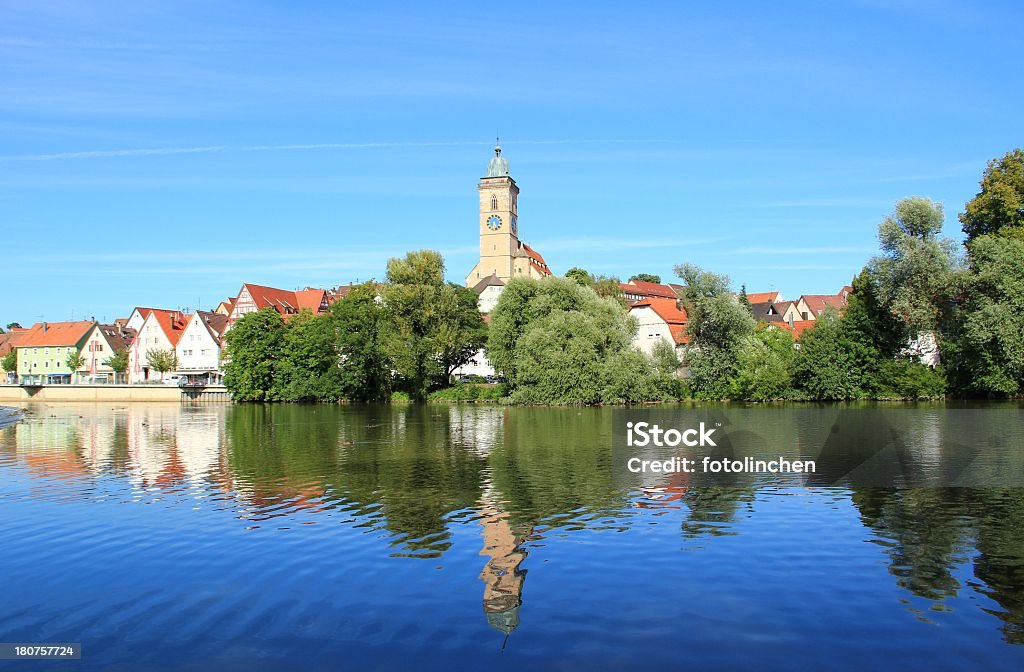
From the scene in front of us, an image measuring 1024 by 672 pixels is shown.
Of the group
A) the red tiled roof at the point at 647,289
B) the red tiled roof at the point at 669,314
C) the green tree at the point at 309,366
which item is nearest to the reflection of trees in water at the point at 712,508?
the green tree at the point at 309,366

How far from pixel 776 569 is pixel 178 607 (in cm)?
981

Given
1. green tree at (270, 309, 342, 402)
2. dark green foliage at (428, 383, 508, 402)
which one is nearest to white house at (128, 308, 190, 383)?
green tree at (270, 309, 342, 402)

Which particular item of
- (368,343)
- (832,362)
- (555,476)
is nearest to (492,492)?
(555,476)

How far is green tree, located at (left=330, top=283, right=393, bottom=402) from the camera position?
9200 centimetres

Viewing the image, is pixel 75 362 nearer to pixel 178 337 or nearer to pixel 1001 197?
pixel 178 337

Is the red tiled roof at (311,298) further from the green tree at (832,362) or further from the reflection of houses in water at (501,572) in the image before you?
the reflection of houses in water at (501,572)

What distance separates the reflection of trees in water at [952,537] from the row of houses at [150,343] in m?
98.9

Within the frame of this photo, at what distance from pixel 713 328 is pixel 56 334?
128m

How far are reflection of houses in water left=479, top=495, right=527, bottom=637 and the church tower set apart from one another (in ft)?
499

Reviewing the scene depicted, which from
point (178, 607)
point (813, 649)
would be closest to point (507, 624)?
point (813, 649)

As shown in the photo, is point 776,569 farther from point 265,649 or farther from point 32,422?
point 32,422

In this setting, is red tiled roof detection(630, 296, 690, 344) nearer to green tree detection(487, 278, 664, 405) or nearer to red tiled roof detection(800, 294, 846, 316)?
green tree detection(487, 278, 664, 405)

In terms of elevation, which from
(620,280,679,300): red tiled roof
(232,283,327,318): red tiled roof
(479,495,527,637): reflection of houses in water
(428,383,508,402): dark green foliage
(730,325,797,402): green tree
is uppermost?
(620,280,679,300): red tiled roof

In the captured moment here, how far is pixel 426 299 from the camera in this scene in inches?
3536
